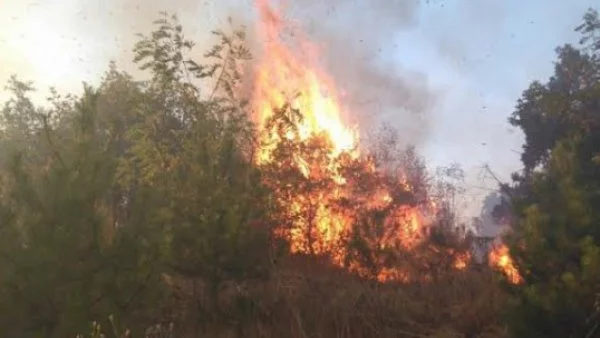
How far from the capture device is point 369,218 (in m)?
20.0

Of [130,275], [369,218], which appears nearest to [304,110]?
[369,218]

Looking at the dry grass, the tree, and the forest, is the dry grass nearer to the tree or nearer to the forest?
the forest

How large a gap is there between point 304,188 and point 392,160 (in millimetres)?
12093

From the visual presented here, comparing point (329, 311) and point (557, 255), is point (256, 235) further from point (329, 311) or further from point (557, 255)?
point (557, 255)

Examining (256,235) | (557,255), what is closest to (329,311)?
(256,235)

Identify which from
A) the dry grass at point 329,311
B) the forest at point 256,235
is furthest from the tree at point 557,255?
the dry grass at point 329,311

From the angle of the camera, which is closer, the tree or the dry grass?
the tree

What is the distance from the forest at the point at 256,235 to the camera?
7.68 metres

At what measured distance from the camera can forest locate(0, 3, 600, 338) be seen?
7.68 meters

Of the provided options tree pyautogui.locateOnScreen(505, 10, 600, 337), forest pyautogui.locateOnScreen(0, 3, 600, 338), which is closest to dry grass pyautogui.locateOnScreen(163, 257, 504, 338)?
forest pyautogui.locateOnScreen(0, 3, 600, 338)

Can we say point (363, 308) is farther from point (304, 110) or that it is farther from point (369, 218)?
point (304, 110)

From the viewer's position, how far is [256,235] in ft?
43.1

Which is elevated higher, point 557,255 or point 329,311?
point 557,255

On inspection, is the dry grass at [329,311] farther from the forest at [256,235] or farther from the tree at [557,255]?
the tree at [557,255]
